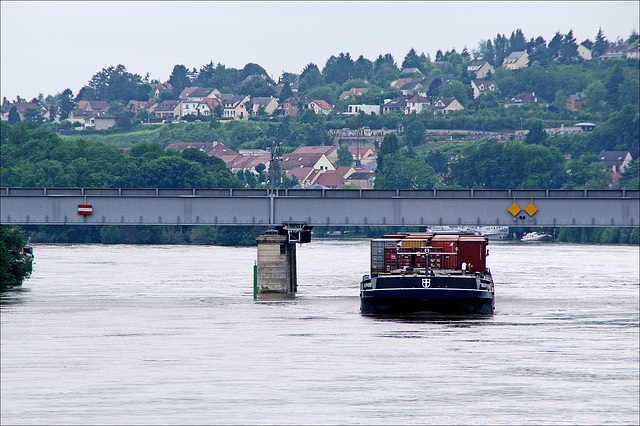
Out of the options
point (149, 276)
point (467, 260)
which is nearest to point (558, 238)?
point (149, 276)

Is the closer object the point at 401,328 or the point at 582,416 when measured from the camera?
the point at 582,416

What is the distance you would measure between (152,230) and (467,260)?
97.6 m

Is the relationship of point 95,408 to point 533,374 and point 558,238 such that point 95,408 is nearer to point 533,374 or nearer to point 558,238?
point 533,374

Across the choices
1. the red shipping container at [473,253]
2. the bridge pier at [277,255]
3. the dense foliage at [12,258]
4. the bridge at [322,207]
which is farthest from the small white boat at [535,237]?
the red shipping container at [473,253]

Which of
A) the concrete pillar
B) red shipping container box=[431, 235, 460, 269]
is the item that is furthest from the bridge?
red shipping container box=[431, 235, 460, 269]

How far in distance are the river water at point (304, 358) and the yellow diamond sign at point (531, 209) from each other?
20.8 feet

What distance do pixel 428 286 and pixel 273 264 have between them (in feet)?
64.8

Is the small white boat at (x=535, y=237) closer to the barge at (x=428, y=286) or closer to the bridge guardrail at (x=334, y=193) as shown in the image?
the bridge guardrail at (x=334, y=193)

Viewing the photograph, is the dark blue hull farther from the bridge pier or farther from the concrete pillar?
the concrete pillar

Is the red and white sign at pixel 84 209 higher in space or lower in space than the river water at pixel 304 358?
higher

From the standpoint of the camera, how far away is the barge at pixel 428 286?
67.7m

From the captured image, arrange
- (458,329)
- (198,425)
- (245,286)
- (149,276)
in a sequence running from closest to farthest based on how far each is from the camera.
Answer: (198,425) < (458,329) < (245,286) < (149,276)

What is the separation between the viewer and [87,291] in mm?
84375

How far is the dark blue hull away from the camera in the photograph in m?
67.5
